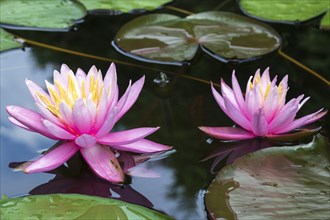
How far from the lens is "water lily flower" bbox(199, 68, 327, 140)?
1.47m

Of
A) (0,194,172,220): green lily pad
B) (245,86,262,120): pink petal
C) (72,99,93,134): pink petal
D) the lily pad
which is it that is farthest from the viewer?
the lily pad

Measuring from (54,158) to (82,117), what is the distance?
0.13 metres

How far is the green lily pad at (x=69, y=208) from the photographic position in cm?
117

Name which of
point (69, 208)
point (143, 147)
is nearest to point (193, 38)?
point (143, 147)

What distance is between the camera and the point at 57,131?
54.3 inches

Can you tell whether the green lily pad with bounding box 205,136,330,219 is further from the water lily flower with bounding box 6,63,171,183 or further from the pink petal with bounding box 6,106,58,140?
the pink petal with bounding box 6,106,58,140

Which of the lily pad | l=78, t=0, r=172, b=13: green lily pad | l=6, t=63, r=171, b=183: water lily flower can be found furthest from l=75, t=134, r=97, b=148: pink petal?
l=78, t=0, r=172, b=13: green lily pad

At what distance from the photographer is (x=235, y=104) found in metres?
1.56

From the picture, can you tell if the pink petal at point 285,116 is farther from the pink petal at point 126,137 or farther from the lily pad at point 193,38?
the lily pad at point 193,38

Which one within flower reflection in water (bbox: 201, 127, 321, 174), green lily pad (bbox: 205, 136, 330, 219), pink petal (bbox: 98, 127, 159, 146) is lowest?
flower reflection in water (bbox: 201, 127, 321, 174)

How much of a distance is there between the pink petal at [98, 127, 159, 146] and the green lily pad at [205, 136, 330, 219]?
214mm

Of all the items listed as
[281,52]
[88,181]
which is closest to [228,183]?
[88,181]

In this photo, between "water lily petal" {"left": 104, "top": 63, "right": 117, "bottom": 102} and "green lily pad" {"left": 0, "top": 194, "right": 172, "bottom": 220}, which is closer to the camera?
"green lily pad" {"left": 0, "top": 194, "right": 172, "bottom": 220}

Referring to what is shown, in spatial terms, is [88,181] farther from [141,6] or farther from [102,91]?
[141,6]
